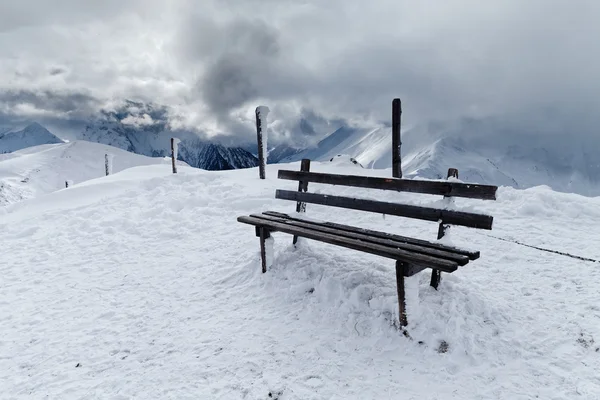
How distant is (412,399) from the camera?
267 centimetres

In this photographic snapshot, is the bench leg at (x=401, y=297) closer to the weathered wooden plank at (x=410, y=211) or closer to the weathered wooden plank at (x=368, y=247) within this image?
the weathered wooden plank at (x=368, y=247)

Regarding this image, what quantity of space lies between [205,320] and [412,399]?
8.29 ft

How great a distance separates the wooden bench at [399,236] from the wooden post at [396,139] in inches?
218

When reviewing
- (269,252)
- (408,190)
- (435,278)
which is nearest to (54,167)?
(269,252)

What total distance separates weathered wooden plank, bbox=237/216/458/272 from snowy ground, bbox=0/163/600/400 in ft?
2.13

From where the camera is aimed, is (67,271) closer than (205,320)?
No

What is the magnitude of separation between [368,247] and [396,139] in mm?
7441

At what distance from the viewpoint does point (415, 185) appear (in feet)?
13.9

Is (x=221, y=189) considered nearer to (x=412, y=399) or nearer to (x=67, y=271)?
(x=67, y=271)

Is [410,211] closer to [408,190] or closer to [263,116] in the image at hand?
[408,190]

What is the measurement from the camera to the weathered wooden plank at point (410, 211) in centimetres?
351

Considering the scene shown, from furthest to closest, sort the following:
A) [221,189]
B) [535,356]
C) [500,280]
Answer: [221,189]
[500,280]
[535,356]

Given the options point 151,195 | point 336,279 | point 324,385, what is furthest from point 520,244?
point 151,195

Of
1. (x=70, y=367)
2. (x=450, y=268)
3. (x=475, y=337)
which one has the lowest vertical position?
(x=70, y=367)
